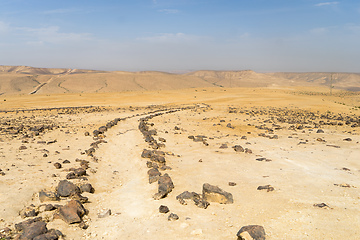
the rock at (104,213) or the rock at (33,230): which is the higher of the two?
the rock at (33,230)

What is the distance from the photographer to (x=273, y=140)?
17047mm

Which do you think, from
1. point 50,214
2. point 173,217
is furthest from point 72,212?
point 173,217

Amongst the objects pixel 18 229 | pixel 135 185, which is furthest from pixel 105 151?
pixel 18 229

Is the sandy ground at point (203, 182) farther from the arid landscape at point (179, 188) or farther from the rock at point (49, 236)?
the rock at point (49, 236)

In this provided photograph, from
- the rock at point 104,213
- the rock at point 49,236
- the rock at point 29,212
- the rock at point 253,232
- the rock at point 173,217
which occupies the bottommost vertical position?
the rock at point 104,213

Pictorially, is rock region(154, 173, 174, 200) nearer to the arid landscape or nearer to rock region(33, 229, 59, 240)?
the arid landscape

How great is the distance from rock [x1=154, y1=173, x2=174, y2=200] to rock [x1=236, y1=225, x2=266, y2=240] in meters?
3.04

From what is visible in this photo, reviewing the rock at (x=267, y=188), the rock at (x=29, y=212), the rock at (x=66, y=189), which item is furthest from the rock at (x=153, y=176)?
the rock at (x=29, y=212)

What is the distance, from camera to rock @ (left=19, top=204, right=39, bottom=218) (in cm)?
686

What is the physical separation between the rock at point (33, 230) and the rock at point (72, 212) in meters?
0.57

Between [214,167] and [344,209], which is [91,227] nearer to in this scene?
[214,167]

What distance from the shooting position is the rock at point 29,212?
6.86m

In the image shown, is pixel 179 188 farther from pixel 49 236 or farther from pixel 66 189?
pixel 49 236

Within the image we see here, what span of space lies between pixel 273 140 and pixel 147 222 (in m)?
12.5
